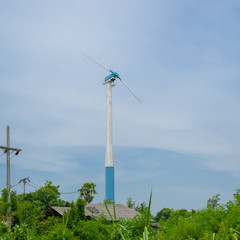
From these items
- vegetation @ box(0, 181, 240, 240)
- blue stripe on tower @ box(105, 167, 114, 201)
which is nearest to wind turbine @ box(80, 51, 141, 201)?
blue stripe on tower @ box(105, 167, 114, 201)

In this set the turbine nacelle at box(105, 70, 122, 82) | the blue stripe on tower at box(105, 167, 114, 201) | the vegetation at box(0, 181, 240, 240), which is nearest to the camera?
the vegetation at box(0, 181, 240, 240)

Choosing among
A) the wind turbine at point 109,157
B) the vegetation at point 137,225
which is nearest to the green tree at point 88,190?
the wind turbine at point 109,157

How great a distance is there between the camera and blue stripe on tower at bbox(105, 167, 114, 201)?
4412 centimetres

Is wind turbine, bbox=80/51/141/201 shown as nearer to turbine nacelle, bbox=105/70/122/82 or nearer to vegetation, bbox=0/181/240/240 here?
turbine nacelle, bbox=105/70/122/82

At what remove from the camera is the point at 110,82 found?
4884cm

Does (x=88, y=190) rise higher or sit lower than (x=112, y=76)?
lower

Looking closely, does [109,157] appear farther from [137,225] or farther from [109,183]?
[137,225]

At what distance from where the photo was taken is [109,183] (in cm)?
4434

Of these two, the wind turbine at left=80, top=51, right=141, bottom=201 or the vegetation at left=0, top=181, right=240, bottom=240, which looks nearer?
the vegetation at left=0, top=181, right=240, bottom=240

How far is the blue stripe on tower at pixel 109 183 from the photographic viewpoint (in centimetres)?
4412

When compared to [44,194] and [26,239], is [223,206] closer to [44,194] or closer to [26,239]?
[26,239]

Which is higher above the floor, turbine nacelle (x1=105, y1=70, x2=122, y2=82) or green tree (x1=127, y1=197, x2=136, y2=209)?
turbine nacelle (x1=105, y1=70, x2=122, y2=82)

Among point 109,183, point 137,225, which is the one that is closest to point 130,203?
point 109,183

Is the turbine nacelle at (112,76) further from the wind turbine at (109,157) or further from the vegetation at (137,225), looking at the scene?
the vegetation at (137,225)
